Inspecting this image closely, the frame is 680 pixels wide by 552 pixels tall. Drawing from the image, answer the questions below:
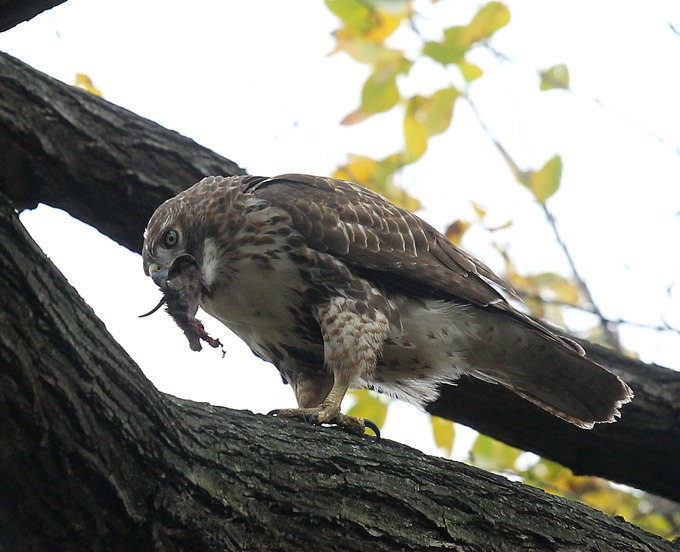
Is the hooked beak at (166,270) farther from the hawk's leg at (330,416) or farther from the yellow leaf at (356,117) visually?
the yellow leaf at (356,117)

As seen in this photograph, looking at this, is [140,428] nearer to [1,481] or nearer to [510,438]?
[1,481]

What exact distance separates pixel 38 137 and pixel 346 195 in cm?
141

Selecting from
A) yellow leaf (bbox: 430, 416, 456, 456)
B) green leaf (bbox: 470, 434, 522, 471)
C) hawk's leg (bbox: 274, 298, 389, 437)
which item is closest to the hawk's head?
hawk's leg (bbox: 274, 298, 389, 437)

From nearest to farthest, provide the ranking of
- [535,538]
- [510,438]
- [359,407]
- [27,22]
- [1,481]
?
[1,481] → [535,538] → [27,22] → [510,438] → [359,407]

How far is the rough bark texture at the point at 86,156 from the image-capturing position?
402cm

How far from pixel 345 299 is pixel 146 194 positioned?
3.95ft

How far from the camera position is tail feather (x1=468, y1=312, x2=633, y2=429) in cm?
399

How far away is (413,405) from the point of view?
4281mm

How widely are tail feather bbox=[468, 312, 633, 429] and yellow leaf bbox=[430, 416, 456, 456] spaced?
60 centimetres

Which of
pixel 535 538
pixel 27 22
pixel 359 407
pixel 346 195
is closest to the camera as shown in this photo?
pixel 535 538

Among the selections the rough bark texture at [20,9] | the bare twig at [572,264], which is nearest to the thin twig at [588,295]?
the bare twig at [572,264]

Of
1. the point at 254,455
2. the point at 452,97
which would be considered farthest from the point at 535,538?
the point at 452,97

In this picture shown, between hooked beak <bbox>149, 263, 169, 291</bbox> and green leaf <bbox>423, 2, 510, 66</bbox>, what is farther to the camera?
green leaf <bbox>423, 2, 510, 66</bbox>

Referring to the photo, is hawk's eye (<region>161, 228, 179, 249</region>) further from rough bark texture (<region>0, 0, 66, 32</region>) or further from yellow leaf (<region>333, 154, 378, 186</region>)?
yellow leaf (<region>333, 154, 378, 186</region>)
